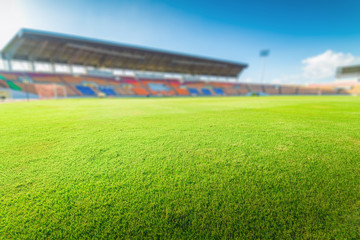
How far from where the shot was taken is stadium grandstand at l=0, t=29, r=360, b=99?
2728 centimetres

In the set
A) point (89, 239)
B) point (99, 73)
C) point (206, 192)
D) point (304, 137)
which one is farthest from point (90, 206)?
point (99, 73)

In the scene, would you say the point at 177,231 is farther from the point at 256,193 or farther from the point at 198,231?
the point at 256,193

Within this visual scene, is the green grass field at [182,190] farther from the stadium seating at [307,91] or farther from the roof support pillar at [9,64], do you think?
the stadium seating at [307,91]

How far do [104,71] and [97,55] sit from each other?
18.7ft

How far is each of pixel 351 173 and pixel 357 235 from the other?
824 millimetres

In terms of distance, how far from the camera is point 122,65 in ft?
133

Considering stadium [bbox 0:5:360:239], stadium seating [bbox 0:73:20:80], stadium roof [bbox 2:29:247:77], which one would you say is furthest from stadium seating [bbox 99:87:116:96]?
stadium [bbox 0:5:360:239]

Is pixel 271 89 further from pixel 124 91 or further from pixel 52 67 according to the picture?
pixel 52 67

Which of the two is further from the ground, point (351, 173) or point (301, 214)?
point (351, 173)

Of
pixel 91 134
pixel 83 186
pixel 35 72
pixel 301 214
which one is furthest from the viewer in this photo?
pixel 35 72

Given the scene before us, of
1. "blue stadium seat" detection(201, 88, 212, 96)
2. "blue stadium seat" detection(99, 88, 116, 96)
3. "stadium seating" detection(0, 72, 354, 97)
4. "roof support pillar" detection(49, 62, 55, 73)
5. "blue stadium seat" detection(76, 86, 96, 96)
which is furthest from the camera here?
"blue stadium seat" detection(201, 88, 212, 96)

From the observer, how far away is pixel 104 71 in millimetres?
39781

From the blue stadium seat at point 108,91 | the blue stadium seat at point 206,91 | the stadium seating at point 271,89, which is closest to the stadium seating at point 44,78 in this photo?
the blue stadium seat at point 108,91

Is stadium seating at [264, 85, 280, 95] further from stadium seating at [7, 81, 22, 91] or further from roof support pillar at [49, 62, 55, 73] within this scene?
stadium seating at [7, 81, 22, 91]
